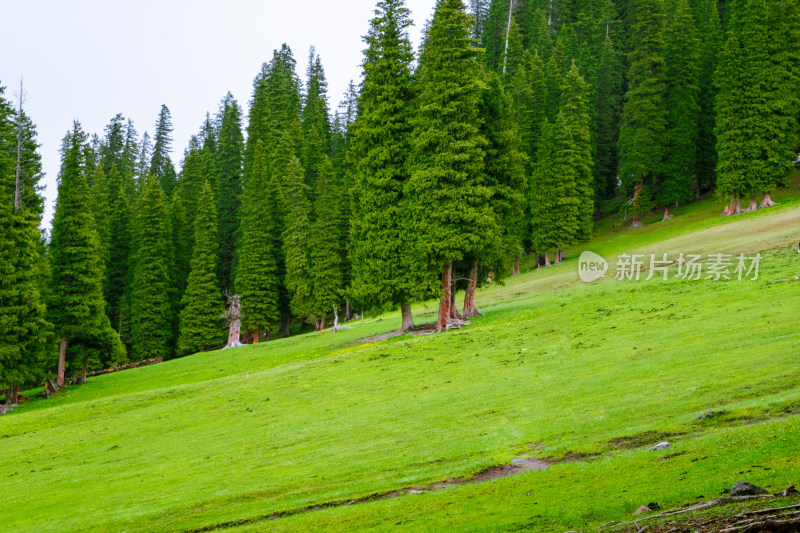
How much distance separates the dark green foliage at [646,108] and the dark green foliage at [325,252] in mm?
30871

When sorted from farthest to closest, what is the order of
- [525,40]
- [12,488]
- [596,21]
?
1. [525,40]
2. [596,21]
3. [12,488]

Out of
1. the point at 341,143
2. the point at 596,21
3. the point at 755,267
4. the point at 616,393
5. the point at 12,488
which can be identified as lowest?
the point at 12,488

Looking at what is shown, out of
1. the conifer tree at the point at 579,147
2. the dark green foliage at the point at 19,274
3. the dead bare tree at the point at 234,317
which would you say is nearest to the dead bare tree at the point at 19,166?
the dark green foliage at the point at 19,274

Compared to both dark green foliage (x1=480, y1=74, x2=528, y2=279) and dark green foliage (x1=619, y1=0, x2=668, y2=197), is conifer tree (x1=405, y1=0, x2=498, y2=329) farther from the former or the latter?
dark green foliage (x1=619, y1=0, x2=668, y2=197)

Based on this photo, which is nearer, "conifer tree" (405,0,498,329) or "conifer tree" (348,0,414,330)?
"conifer tree" (405,0,498,329)

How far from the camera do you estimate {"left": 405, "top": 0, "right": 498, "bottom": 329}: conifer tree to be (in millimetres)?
→ 38969

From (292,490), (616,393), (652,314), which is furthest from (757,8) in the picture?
(292,490)

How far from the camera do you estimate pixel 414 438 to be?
20.4 metres

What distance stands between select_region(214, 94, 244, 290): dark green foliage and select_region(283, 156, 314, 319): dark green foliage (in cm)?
1175

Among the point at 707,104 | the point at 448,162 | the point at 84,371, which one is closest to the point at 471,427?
the point at 448,162

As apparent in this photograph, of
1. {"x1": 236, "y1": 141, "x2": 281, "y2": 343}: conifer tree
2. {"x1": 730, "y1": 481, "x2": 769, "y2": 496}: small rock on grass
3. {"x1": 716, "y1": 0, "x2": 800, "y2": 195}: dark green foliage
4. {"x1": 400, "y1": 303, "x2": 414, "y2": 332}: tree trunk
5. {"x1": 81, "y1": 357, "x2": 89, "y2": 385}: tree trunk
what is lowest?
{"x1": 81, "y1": 357, "x2": 89, "y2": 385}: tree trunk

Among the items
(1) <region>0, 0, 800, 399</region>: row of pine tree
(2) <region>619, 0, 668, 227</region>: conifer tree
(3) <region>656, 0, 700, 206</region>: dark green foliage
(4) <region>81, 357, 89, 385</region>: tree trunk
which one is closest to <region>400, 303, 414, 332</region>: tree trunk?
(1) <region>0, 0, 800, 399</region>: row of pine tree

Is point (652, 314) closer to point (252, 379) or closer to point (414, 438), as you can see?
point (414, 438)

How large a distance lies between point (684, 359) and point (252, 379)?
2207cm
